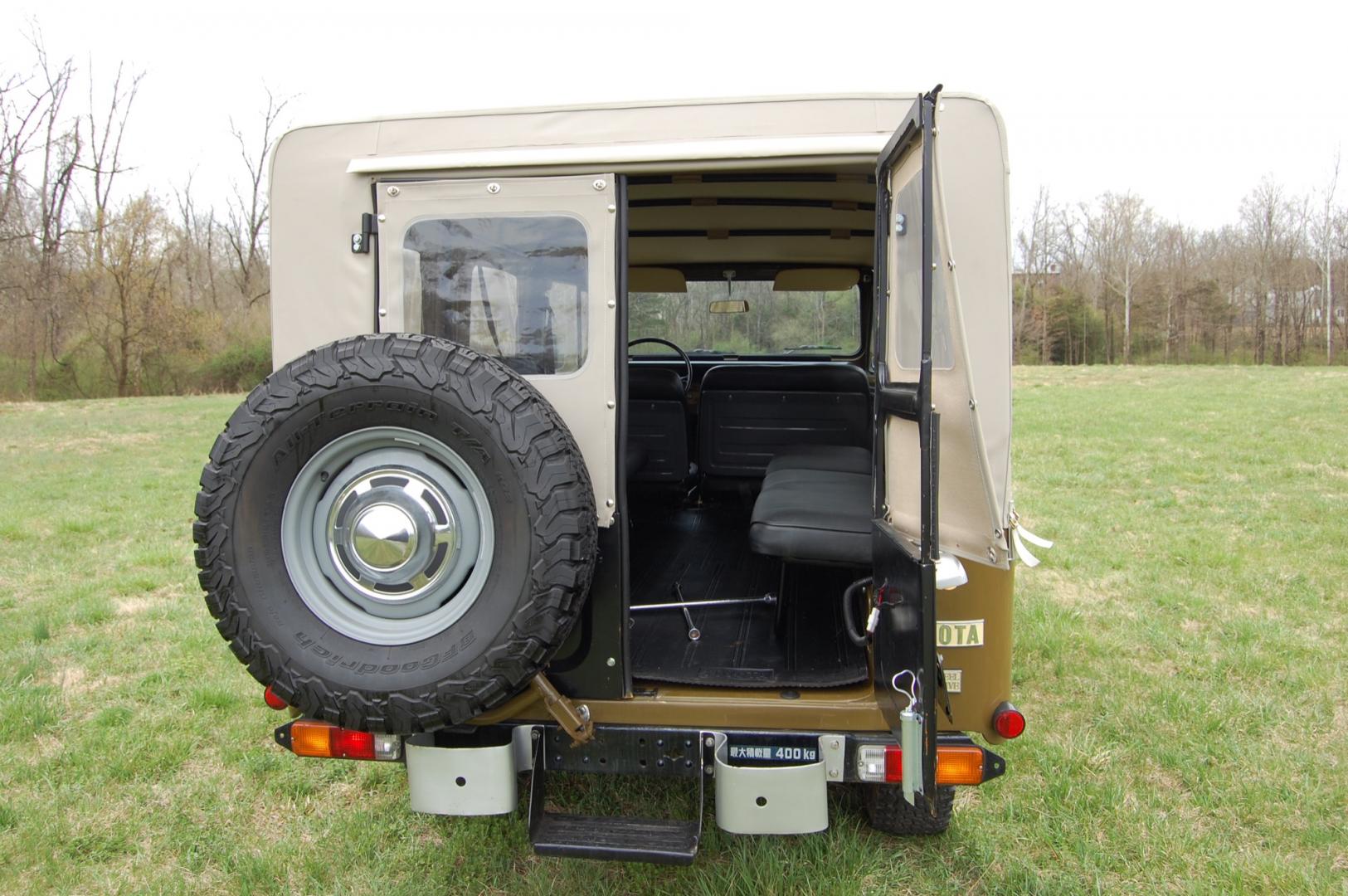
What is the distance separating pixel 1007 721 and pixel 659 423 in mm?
3326

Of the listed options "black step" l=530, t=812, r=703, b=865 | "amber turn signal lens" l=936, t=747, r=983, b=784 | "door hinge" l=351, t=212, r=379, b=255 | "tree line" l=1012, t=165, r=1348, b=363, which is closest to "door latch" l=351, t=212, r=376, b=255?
"door hinge" l=351, t=212, r=379, b=255

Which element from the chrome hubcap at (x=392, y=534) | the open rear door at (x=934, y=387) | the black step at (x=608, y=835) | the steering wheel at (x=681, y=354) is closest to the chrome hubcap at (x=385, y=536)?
the chrome hubcap at (x=392, y=534)

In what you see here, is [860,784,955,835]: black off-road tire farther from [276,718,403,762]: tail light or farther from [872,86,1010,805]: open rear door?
[276,718,403,762]: tail light

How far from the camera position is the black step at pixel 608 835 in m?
2.15

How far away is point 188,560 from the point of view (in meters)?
6.16

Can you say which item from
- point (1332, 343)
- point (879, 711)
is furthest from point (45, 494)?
point (1332, 343)

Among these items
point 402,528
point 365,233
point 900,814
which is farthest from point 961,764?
point 365,233

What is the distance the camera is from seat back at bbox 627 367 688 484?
5.35 metres

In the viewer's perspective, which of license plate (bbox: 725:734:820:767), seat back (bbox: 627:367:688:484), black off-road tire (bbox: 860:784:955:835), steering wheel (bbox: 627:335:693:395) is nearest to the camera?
license plate (bbox: 725:734:820:767)

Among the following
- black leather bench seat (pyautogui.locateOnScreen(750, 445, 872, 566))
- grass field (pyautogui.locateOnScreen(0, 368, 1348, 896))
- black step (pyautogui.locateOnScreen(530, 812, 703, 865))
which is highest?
black leather bench seat (pyautogui.locateOnScreen(750, 445, 872, 566))

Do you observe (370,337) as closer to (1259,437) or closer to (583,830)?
(583,830)

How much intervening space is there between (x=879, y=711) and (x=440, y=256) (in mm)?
1747

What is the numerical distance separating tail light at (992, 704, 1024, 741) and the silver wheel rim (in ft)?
4.68

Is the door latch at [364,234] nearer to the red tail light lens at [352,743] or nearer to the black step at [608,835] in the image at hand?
the red tail light lens at [352,743]
